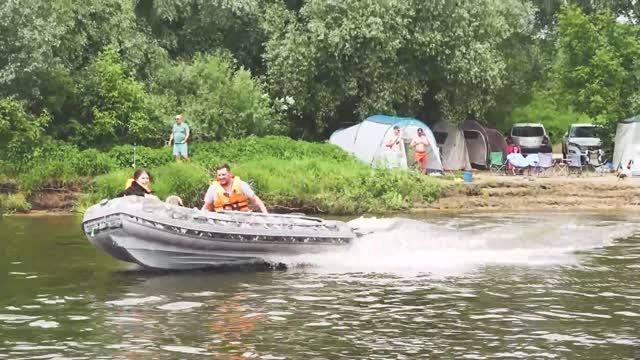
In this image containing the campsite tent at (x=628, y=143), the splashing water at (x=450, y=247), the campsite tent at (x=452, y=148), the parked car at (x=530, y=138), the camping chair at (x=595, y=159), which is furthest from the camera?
the parked car at (x=530, y=138)

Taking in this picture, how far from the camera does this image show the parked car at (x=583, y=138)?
35.9 m

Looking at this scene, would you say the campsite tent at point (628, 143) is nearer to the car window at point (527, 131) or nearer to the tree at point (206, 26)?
the car window at point (527, 131)

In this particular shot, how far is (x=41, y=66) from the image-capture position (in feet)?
92.2

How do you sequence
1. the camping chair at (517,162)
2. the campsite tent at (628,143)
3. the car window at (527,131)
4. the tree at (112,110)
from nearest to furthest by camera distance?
the tree at (112,110) → the camping chair at (517,162) → the campsite tent at (628,143) → the car window at (527,131)

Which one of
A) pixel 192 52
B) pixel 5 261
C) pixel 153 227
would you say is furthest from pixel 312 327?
pixel 192 52

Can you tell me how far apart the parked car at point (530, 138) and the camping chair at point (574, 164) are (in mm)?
3783

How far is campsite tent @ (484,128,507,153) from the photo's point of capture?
36.8 metres

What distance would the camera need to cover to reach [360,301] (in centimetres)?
1360

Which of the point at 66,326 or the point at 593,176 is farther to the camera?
the point at 593,176

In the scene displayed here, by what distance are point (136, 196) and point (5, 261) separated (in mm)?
3260

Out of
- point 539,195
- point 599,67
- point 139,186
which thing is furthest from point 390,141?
point 139,186

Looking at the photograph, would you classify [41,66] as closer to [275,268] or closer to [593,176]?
[275,268]

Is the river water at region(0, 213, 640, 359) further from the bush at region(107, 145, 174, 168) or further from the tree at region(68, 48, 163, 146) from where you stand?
the tree at region(68, 48, 163, 146)

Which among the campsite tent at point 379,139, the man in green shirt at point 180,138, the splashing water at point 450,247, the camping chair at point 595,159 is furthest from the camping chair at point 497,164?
the splashing water at point 450,247
